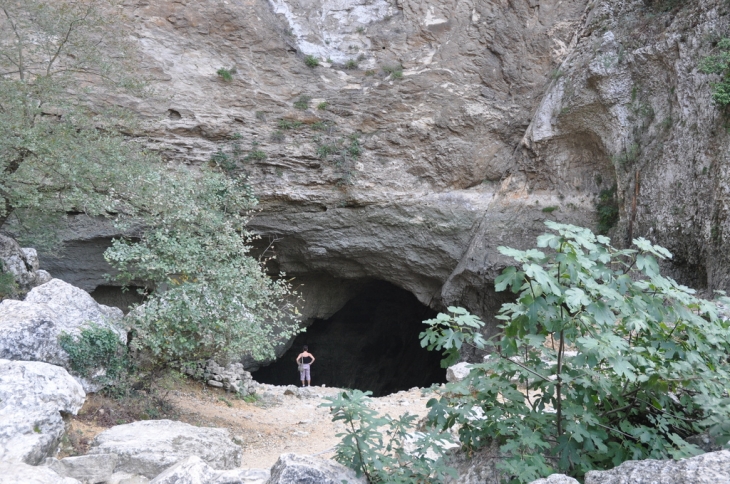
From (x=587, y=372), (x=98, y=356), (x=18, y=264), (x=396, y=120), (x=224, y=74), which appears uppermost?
(x=224, y=74)

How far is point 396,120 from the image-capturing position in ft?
40.4

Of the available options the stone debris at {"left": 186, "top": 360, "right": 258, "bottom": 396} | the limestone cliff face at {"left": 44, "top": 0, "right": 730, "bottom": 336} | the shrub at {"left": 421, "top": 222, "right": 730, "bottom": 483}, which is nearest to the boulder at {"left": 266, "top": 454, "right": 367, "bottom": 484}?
the shrub at {"left": 421, "top": 222, "right": 730, "bottom": 483}

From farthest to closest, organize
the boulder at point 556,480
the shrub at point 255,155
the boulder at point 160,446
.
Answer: the shrub at point 255,155
the boulder at point 160,446
the boulder at point 556,480

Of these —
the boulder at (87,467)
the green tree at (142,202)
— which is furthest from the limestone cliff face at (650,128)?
the boulder at (87,467)

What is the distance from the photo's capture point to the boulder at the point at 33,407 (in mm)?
3754

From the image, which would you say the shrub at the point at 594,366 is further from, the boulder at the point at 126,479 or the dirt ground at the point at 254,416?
the boulder at the point at 126,479

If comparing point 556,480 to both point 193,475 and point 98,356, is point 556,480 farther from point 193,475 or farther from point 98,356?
point 98,356

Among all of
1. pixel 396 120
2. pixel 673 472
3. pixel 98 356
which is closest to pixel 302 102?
pixel 396 120

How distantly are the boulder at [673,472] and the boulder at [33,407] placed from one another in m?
3.49

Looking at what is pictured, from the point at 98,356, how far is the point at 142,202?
2.17 metres

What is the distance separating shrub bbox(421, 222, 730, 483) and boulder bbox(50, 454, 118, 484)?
2.48m

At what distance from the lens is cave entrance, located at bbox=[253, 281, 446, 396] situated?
16.2 m

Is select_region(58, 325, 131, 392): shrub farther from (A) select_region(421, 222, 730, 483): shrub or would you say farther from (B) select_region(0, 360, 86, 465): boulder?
(A) select_region(421, 222, 730, 483): shrub

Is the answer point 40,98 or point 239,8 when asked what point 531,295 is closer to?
point 40,98
